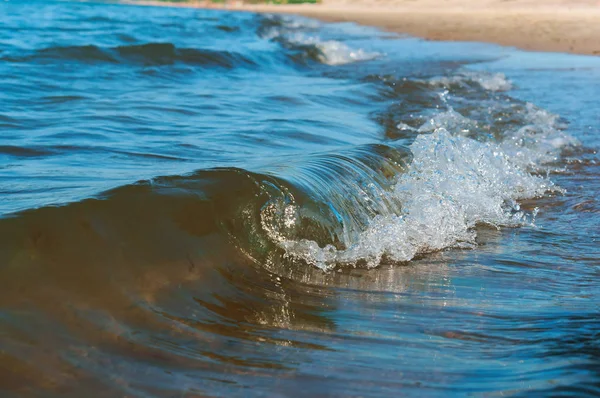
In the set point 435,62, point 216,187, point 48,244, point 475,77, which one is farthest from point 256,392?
point 435,62

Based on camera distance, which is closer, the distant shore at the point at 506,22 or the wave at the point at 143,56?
the wave at the point at 143,56

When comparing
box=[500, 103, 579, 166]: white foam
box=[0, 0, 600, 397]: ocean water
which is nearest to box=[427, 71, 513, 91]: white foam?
box=[500, 103, 579, 166]: white foam

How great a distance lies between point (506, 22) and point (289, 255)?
23720 millimetres

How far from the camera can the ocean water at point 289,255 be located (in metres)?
2.13

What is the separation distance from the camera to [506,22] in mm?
24828

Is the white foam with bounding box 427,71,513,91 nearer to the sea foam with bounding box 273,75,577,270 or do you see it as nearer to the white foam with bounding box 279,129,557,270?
the sea foam with bounding box 273,75,577,270

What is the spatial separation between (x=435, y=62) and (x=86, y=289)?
10925mm

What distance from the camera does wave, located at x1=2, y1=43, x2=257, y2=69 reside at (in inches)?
385

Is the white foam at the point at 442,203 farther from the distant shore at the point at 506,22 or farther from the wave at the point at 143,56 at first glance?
the distant shore at the point at 506,22

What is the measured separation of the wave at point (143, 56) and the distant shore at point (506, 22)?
7905 mm

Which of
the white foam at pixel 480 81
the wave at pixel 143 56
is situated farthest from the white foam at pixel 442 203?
the wave at pixel 143 56

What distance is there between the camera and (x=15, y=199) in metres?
3.24

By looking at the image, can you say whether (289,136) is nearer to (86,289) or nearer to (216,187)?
(216,187)

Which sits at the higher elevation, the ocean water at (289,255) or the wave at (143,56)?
the wave at (143,56)
